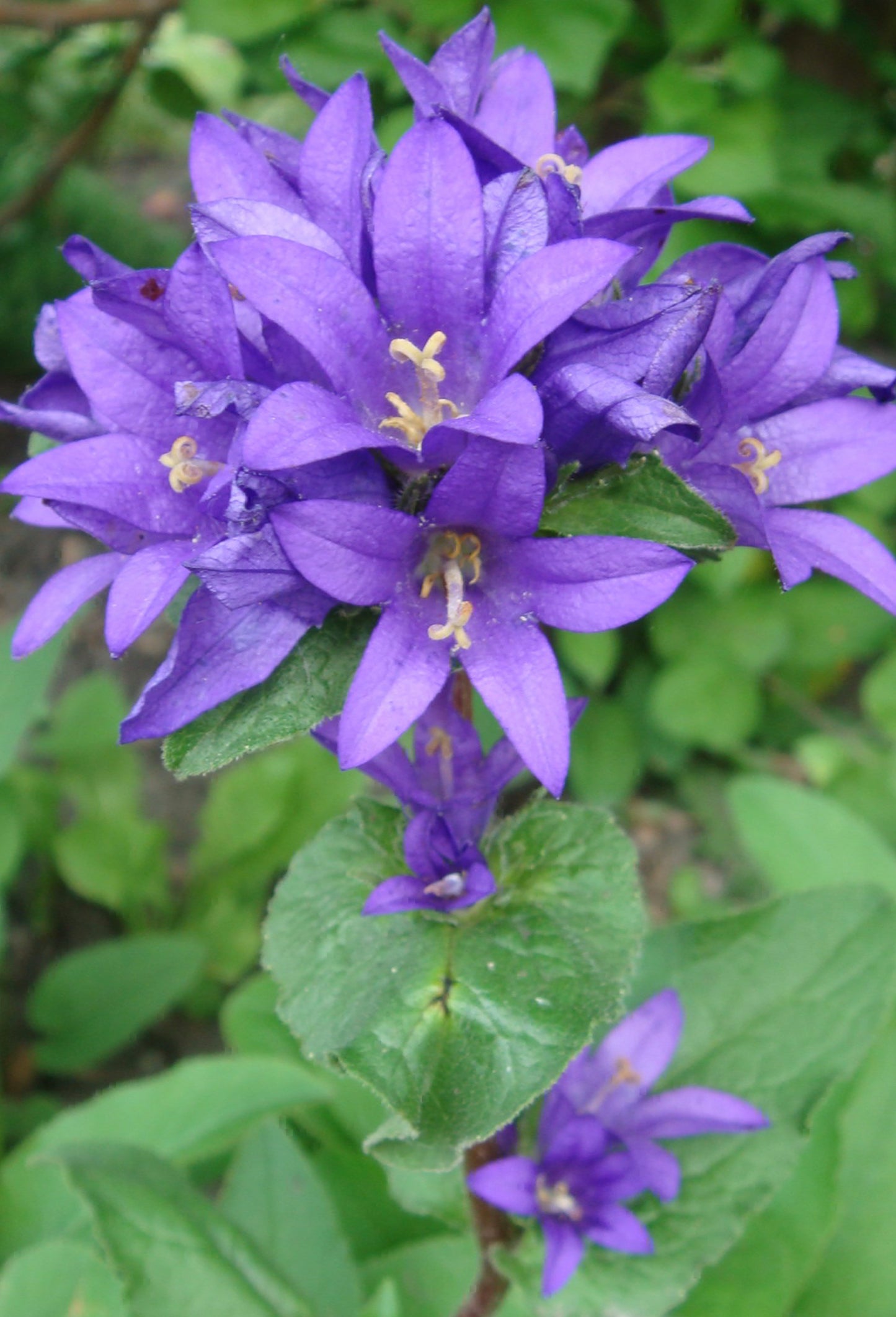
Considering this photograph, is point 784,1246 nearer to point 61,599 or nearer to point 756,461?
point 756,461

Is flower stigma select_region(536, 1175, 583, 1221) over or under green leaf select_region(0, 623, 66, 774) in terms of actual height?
under

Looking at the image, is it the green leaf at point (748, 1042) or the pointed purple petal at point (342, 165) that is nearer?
the pointed purple petal at point (342, 165)

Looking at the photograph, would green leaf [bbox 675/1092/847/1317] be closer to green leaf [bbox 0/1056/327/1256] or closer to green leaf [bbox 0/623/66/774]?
green leaf [bbox 0/1056/327/1256]

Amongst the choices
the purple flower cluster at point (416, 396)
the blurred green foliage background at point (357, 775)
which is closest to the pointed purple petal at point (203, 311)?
the purple flower cluster at point (416, 396)

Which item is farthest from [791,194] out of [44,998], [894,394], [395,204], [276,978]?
[44,998]

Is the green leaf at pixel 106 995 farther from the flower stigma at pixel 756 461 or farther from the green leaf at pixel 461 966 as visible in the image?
the flower stigma at pixel 756 461

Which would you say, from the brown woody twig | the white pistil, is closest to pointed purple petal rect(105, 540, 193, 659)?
the white pistil
